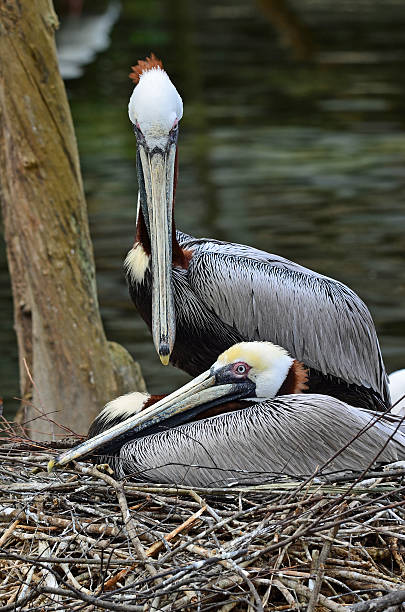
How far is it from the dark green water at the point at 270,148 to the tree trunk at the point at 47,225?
90.8 inches

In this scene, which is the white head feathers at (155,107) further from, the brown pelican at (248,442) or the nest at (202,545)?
the nest at (202,545)

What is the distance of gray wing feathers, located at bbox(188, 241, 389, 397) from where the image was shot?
4.71m

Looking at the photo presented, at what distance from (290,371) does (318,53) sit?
16.5 meters

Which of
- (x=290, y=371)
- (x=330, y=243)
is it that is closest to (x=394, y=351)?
(x=330, y=243)

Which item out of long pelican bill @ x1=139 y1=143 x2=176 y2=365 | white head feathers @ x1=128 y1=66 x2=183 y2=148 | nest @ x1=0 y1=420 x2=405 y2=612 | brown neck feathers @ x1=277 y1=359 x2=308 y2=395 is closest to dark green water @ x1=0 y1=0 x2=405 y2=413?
long pelican bill @ x1=139 y1=143 x2=176 y2=365

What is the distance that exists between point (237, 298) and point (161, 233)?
420 mm

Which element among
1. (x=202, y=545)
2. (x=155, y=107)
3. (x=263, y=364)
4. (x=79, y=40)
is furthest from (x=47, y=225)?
(x=79, y=40)

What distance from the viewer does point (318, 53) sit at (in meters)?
20.1

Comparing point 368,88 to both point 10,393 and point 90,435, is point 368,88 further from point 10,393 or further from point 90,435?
point 90,435

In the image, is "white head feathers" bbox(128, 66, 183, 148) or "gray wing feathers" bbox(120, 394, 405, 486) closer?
"gray wing feathers" bbox(120, 394, 405, 486)

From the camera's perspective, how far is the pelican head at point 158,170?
4.49 m

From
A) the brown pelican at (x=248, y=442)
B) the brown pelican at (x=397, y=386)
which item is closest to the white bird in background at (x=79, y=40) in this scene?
the brown pelican at (x=397, y=386)

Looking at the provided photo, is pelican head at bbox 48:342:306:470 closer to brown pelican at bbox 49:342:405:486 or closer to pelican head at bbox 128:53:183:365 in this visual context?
brown pelican at bbox 49:342:405:486

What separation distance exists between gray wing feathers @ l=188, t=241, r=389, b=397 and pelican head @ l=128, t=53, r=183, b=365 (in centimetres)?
24
